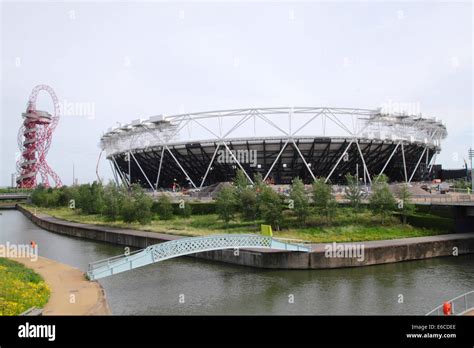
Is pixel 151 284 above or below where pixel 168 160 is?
below

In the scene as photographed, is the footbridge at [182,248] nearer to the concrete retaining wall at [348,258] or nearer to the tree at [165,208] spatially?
the concrete retaining wall at [348,258]

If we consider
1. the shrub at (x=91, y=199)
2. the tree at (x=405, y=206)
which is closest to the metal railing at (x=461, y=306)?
the tree at (x=405, y=206)

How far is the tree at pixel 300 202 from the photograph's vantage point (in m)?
28.1

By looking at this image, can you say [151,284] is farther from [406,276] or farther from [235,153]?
[235,153]

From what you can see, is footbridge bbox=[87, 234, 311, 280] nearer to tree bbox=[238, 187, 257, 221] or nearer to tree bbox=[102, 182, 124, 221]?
tree bbox=[238, 187, 257, 221]

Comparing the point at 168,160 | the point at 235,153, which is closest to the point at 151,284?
the point at 235,153

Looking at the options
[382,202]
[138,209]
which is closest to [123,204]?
[138,209]

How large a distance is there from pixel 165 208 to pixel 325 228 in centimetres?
1436

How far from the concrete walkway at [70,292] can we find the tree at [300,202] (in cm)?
1537

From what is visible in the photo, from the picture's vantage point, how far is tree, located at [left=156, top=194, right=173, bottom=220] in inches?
1391

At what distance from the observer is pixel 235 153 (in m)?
47.3
